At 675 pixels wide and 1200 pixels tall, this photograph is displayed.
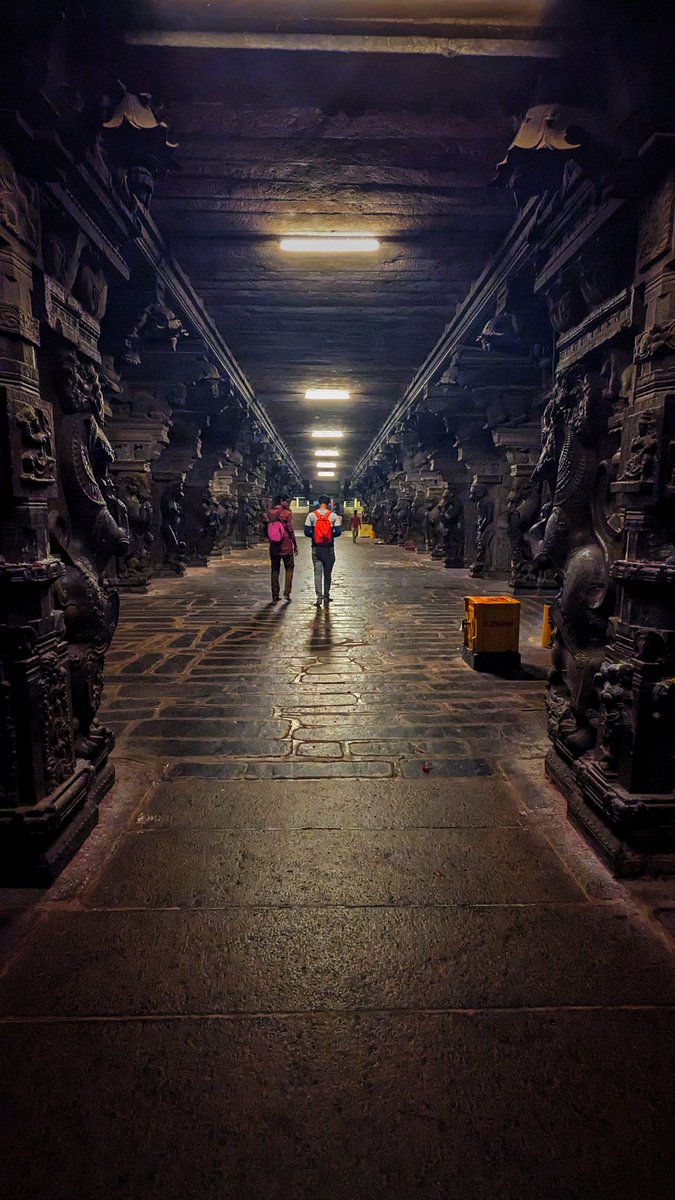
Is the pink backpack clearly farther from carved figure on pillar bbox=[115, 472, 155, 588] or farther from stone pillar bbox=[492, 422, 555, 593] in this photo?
stone pillar bbox=[492, 422, 555, 593]

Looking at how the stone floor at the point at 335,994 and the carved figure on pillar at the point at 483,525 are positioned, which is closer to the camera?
the stone floor at the point at 335,994

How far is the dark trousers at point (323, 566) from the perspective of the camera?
833cm

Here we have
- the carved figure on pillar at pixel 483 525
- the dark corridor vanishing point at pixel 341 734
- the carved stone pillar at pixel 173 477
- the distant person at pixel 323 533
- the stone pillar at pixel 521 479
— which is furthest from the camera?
the carved figure on pillar at pixel 483 525

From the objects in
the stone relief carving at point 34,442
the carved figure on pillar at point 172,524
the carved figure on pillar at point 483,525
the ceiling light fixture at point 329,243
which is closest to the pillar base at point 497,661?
the stone relief carving at point 34,442

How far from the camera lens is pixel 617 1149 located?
1.32 metres

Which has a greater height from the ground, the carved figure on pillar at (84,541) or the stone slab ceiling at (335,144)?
the stone slab ceiling at (335,144)

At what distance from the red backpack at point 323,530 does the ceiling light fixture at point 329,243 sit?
3.22 metres

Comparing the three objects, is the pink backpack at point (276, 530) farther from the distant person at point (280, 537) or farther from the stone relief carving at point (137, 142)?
the stone relief carving at point (137, 142)

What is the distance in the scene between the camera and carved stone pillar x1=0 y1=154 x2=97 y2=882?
87.6 inches

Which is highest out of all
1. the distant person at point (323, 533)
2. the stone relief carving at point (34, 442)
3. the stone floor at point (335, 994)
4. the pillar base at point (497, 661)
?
the stone relief carving at point (34, 442)

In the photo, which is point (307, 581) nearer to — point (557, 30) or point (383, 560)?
point (383, 560)

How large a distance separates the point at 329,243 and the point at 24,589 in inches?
190

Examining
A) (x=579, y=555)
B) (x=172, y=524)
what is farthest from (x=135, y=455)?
(x=579, y=555)

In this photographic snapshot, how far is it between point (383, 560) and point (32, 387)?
49.4 feet
